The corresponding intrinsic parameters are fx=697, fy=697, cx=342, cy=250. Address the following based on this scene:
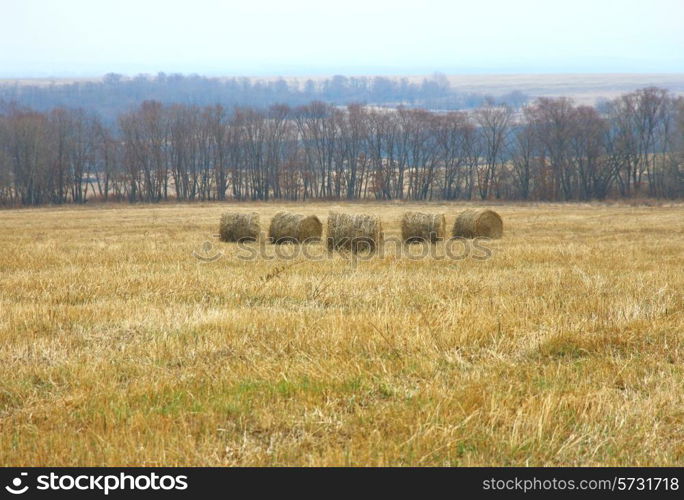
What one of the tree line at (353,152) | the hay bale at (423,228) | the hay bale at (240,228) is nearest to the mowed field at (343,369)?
the hay bale at (423,228)

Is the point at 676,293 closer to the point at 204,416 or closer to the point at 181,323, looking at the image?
the point at 181,323

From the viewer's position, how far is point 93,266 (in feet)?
42.6

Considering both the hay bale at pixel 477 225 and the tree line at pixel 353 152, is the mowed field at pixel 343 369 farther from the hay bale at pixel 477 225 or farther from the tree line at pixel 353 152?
the tree line at pixel 353 152

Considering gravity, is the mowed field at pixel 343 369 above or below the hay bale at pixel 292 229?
above

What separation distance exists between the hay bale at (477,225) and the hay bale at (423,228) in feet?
6.14

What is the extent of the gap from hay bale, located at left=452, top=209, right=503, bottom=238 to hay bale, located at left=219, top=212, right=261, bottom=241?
5901 mm

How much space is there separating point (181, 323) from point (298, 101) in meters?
195

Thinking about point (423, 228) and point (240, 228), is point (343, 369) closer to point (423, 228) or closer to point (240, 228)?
point (423, 228)

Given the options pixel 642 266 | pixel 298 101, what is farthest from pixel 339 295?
pixel 298 101

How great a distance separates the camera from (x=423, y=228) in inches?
722

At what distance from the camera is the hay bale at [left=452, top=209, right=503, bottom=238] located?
792 inches

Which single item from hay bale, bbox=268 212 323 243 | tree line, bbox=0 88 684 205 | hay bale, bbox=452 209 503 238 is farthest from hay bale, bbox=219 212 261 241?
tree line, bbox=0 88 684 205

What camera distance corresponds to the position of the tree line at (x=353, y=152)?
6588 centimetres

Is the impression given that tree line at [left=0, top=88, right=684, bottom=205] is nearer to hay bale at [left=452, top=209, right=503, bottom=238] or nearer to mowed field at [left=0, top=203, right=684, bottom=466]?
hay bale at [left=452, top=209, right=503, bottom=238]
